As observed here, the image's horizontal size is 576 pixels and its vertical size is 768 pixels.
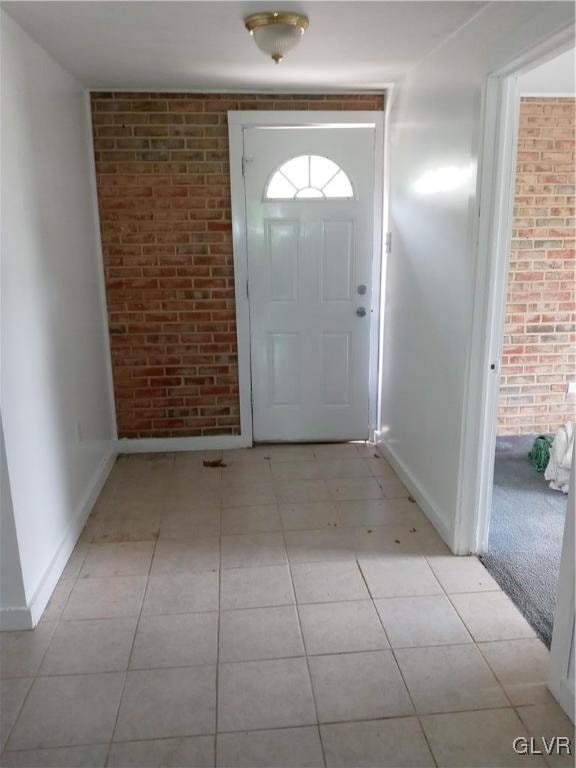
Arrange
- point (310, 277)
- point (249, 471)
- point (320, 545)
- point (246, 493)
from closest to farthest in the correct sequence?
point (320, 545), point (246, 493), point (249, 471), point (310, 277)

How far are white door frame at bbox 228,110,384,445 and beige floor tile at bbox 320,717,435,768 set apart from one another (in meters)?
2.36

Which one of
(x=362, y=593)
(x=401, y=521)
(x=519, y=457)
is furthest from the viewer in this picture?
(x=519, y=457)

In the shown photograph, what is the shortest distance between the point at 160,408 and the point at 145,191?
4.51 feet

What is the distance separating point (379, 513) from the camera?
300 cm

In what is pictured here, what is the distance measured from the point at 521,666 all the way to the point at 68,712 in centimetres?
147

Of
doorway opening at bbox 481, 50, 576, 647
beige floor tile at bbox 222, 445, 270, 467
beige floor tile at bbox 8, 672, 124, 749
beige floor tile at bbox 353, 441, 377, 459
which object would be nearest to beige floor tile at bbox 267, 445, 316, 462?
beige floor tile at bbox 222, 445, 270, 467

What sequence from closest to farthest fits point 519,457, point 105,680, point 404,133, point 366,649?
point 105,680 → point 366,649 → point 404,133 → point 519,457

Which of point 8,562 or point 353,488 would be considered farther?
point 353,488

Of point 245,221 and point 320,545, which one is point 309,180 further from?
point 320,545

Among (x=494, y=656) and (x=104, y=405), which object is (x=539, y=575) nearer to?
(x=494, y=656)

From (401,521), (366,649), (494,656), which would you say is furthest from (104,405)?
(494,656)

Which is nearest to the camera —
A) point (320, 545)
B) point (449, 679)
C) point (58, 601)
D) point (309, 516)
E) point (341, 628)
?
point (449, 679)

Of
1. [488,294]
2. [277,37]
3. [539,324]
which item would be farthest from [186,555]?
[539,324]

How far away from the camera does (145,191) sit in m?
3.45
